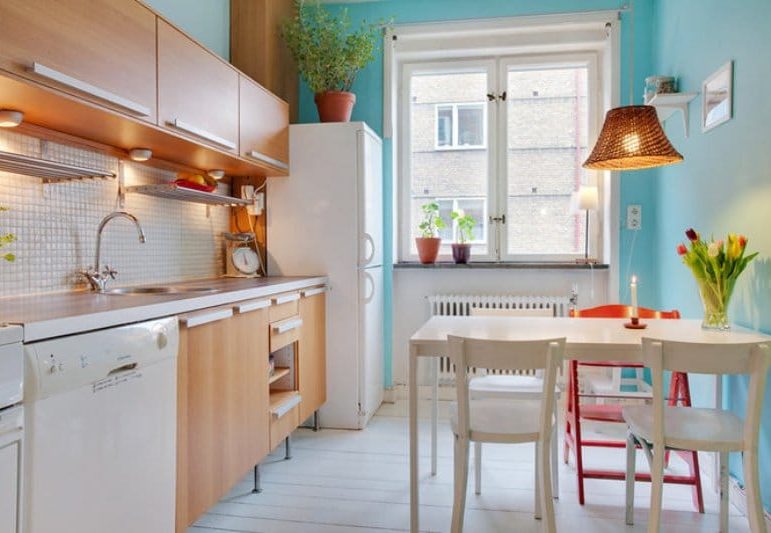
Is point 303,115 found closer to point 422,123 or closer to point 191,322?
point 422,123

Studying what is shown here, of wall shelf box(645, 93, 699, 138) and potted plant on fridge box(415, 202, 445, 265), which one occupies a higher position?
wall shelf box(645, 93, 699, 138)

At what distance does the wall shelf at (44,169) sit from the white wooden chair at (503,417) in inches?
52.3

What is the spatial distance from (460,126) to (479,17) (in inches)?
28.6

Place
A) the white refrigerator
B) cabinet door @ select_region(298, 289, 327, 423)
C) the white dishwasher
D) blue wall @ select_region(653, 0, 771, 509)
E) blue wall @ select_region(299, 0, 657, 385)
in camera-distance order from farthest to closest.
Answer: blue wall @ select_region(299, 0, 657, 385)
the white refrigerator
cabinet door @ select_region(298, 289, 327, 423)
blue wall @ select_region(653, 0, 771, 509)
the white dishwasher

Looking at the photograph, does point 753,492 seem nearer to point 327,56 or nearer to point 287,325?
point 287,325

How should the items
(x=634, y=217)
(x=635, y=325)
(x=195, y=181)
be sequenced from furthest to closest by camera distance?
1. (x=634, y=217)
2. (x=195, y=181)
3. (x=635, y=325)

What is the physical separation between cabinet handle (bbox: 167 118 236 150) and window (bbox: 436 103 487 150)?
5.99 ft

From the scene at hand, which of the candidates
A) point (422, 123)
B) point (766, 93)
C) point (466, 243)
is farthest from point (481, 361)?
point (422, 123)

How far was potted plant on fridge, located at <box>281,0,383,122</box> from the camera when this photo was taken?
3410 millimetres

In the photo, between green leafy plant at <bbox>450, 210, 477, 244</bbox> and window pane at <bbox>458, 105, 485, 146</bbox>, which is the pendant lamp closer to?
green leafy plant at <bbox>450, 210, 477, 244</bbox>

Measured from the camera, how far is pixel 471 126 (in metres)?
3.98

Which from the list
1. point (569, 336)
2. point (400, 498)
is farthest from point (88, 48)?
point (400, 498)

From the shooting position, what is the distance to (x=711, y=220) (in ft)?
8.54

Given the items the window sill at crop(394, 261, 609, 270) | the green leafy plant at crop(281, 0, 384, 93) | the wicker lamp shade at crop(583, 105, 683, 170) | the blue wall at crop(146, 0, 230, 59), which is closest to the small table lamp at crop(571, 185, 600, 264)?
the window sill at crop(394, 261, 609, 270)
